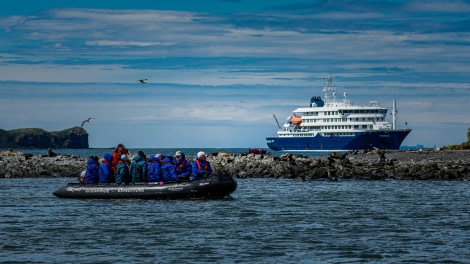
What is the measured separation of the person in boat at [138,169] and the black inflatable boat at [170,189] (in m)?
0.54

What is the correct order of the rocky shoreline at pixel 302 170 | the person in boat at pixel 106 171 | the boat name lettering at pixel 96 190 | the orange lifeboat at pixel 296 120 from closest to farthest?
1. the boat name lettering at pixel 96 190
2. the person in boat at pixel 106 171
3. the rocky shoreline at pixel 302 170
4. the orange lifeboat at pixel 296 120

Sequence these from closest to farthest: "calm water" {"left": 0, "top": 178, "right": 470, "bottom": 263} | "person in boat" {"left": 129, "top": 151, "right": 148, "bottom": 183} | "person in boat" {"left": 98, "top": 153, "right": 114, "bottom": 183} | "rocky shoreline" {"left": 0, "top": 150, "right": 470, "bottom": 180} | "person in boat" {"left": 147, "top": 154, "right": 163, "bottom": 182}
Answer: "calm water" {"left": 0, "top": 178, "right": 470, "bottom": 263} < "person in boat" {"left": 147, "top": 154, "right": 163, "bottom": 182} < "person in boat" {"left": 129, "top": 151, "right": 148, "bottom": 183} < "person in boat" {"left": 98, "top": 153, "right": 114, "bottom": 183} < "rocky shoreline" {"left": 0, "top": 150, "right": 470, "bottom": 180}

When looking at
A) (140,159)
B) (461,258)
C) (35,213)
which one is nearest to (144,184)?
(140,159)

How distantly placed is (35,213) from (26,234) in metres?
5.72

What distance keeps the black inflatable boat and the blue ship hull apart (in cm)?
9300

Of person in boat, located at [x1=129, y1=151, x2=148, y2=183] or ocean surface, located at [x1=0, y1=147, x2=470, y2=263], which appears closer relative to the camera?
ocean surface, located at [x1=0, y1=147, x2=470, y2=263]

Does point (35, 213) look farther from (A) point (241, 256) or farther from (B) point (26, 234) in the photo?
(A) point (241, 256)

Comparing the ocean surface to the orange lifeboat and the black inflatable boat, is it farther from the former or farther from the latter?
the orange lifeboat

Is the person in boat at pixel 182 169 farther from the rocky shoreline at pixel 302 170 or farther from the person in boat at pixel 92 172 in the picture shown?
the rocky shoreline at pixel 302 170

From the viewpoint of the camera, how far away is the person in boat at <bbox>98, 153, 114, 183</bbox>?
101 feet

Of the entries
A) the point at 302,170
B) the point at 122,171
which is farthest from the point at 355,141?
the point at 122,171

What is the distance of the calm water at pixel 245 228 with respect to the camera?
18.4 metres

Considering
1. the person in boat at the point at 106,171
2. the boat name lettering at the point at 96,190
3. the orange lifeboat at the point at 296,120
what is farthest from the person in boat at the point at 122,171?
the orange lifeboat at the point at 296,120

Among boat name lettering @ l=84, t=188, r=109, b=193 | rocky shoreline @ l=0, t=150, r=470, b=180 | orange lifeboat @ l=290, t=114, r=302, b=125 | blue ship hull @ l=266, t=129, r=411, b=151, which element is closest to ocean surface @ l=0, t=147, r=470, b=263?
boat name lettering @ l=84, t=188, r=109, b=193
